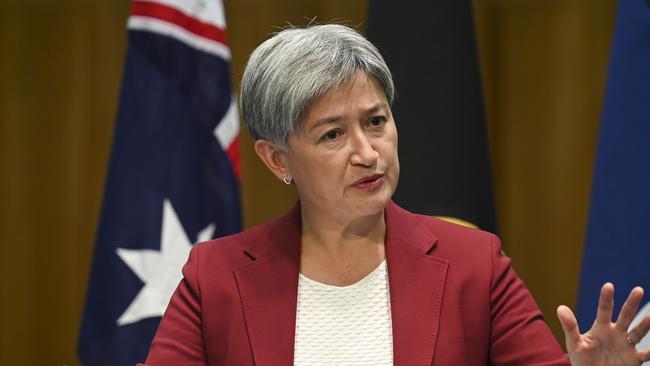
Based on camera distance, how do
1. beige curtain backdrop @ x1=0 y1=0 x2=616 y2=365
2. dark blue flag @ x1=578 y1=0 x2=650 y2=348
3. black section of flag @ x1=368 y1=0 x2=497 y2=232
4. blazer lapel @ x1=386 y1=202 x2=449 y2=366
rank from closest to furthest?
blazer lapel @ x1=386 y1=202 x2=449 y2=366, dark blue flag @ x1=578 y1=0 x2=650 y2=348, black section of flag @ x1=368 y1=0 x2=497 y2=232, beige curtain backdrop @ x1=0 y1=0 x2=616 y2=365

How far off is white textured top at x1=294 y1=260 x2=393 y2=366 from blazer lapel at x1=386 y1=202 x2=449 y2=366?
1.7 inches

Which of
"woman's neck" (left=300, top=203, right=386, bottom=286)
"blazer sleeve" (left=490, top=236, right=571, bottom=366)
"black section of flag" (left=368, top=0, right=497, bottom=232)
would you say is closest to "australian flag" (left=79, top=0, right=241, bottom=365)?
"black section of flag" (left=368, top=0, right=497, bottom=232)

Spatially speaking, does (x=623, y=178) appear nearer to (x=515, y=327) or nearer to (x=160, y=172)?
(x=515, y=327)

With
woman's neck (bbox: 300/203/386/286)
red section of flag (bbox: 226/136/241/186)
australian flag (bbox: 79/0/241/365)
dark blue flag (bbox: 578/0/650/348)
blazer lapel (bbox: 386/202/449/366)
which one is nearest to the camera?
blazer lapel (bbox: 386/202/449/366)

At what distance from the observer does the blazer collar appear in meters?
1.76

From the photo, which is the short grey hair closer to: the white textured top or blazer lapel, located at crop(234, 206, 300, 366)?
blazer lapel, located at crop(234, 206, 300, 366)

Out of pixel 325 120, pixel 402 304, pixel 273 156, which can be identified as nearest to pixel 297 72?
pixel 325 120

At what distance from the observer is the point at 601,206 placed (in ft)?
8.12

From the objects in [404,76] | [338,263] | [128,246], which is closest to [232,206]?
[128,246]

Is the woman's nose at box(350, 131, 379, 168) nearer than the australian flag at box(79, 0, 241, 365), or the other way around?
the woman's nose at box(350, 131, 379, 168)

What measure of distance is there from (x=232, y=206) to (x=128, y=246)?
353 millimetres

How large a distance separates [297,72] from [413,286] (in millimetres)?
482

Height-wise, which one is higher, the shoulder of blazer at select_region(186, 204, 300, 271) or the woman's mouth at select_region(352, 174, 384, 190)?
the woman's mouth at select_region(352, 174, 384, 190)

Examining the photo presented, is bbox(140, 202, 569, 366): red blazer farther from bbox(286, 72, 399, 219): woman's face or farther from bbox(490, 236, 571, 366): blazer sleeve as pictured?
bbox(286, 72, 399, 219): woman's face
